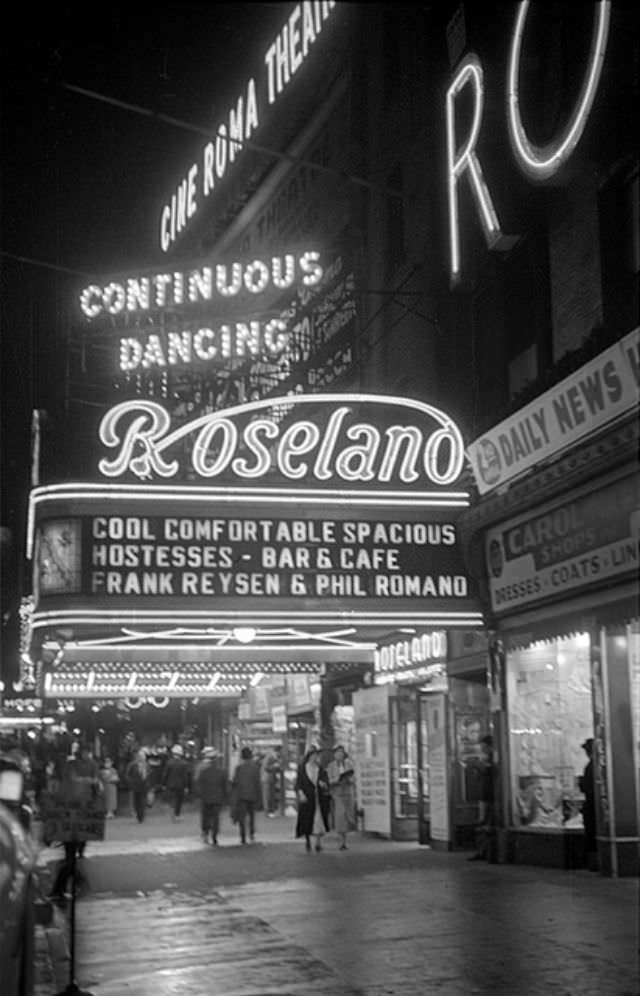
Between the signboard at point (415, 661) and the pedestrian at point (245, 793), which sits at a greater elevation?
the signboard at point (415, 661)

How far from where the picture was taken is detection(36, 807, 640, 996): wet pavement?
10.4 meters

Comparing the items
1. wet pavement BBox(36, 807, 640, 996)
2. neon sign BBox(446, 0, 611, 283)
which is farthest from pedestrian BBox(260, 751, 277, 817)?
neon sign BBox(446, 0, 611, 283)

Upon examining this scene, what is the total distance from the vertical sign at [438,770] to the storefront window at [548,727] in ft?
8.23

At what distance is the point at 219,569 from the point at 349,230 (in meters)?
13.0

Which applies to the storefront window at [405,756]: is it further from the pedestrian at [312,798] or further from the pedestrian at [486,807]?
the pedestrian at [486,807]

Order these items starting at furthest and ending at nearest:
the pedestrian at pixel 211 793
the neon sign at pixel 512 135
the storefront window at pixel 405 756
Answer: the pedestrian at pixel 211 793, the storefront window at pixel 405 756, the neon sign at pixel 512 135

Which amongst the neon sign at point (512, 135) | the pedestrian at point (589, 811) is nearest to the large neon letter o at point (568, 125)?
the neon sign at point (512, 135)

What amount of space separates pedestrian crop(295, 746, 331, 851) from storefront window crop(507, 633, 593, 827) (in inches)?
220

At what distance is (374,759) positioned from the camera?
25438 mm

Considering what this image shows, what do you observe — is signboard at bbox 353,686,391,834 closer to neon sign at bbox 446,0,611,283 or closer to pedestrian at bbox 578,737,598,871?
pedestrian at bbox 578,737,598,871

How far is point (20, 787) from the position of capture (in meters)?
8.82

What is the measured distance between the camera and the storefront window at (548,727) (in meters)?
18.5

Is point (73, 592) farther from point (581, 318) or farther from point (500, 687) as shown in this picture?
point (581, 318)

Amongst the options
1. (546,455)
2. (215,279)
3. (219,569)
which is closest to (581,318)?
(546,455)
